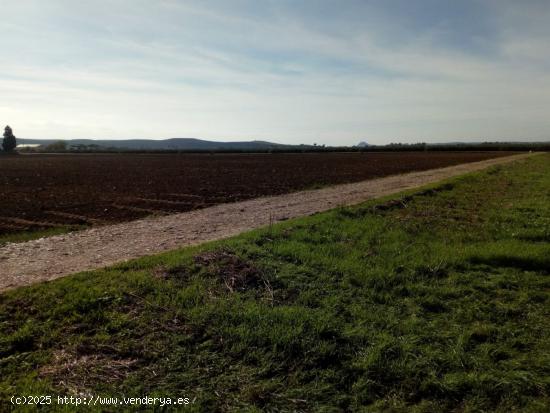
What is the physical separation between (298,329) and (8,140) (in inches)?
5870

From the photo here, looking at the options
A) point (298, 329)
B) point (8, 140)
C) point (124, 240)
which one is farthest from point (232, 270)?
point (8, 140)

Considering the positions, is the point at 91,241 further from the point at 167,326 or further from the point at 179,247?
the point at 167,326

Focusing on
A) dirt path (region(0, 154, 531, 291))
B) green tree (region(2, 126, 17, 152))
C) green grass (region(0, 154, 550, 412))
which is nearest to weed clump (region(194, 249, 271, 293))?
green grass (region(0, 154, 550, 412))

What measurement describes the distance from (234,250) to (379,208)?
6.80 metres

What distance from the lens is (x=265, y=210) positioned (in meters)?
15.3

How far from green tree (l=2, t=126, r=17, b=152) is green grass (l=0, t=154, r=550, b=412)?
146 metres

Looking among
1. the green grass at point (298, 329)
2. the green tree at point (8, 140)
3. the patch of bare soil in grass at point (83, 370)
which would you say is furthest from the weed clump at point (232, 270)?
the green tree at point (8, 140)

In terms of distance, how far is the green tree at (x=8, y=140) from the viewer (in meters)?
129

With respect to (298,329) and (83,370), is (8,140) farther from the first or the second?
(298,329)

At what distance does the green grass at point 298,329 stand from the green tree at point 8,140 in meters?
146

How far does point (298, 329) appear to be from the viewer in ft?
16.8

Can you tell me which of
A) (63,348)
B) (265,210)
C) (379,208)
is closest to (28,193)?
(265,210)

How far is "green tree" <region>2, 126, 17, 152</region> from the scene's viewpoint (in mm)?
128875

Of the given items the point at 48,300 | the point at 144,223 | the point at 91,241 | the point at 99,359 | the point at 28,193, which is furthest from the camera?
the point at 28,193
